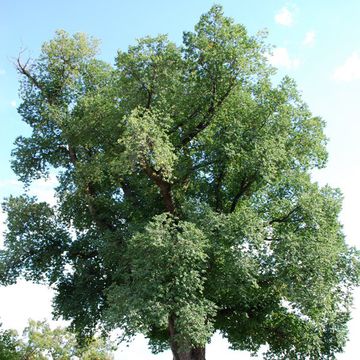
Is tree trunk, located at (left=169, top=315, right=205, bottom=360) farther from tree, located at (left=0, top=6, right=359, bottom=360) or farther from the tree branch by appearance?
the tree branch

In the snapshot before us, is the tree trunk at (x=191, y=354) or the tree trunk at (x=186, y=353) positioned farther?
the tree trunk at (x=191, y=354)

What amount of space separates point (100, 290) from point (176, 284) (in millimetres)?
7258

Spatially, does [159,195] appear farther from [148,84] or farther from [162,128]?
[148,84]

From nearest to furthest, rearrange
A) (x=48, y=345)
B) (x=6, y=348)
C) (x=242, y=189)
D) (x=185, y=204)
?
1. (x=185, y=204)
2. (x=242, y=189)
3. (x=6, y=348)
4. (x=48, y=345)

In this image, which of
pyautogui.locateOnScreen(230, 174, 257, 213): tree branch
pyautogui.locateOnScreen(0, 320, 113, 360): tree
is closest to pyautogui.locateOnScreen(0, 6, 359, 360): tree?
pyautogui.locateOnScreen(230, 174, 257, 213): tree branch

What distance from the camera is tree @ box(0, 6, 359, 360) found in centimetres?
1916

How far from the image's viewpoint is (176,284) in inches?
736

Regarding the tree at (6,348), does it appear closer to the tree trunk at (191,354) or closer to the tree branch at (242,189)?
the tree trunk at (191,354)

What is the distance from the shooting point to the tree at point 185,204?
19156 mm

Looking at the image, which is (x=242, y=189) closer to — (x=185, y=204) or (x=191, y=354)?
(x=185, y=204)

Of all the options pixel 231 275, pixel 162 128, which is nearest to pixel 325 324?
pixel 231 275

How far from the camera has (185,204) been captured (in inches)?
807

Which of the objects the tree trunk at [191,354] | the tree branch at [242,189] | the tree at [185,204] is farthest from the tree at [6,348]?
the tree branch at [242,189]

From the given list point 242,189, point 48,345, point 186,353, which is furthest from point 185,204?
point 48,345
